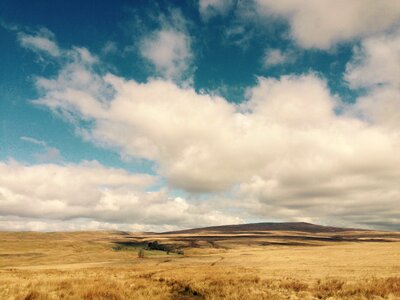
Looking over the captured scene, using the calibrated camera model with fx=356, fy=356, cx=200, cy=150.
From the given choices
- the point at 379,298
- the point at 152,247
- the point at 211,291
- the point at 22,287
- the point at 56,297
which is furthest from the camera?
the point at 152,247

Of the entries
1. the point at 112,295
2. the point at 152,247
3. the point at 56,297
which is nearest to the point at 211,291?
the point at 112,295

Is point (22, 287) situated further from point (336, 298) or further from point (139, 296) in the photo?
point (336, 298)

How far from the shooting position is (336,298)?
77.7ft

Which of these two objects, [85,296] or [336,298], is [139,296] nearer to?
[85,296]

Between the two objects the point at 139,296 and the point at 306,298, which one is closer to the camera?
the point at 306,298

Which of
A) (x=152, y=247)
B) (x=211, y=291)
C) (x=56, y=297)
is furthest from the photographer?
(x=152, y=247)

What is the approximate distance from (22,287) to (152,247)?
168843mm

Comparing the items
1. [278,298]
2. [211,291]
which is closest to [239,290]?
[211,291]

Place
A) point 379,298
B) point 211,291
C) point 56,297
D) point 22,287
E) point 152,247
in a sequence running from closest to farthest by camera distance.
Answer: point 379,298 → point 56,297 → point 211,291 → point 22,287 → point 152,247

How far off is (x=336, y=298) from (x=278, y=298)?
3781 millimetres

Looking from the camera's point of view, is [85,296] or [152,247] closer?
[85,296]

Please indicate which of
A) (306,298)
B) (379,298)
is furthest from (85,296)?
(379,298)

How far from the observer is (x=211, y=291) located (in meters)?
28.9

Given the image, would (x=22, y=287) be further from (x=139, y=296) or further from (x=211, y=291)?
(x=211, y=291)
